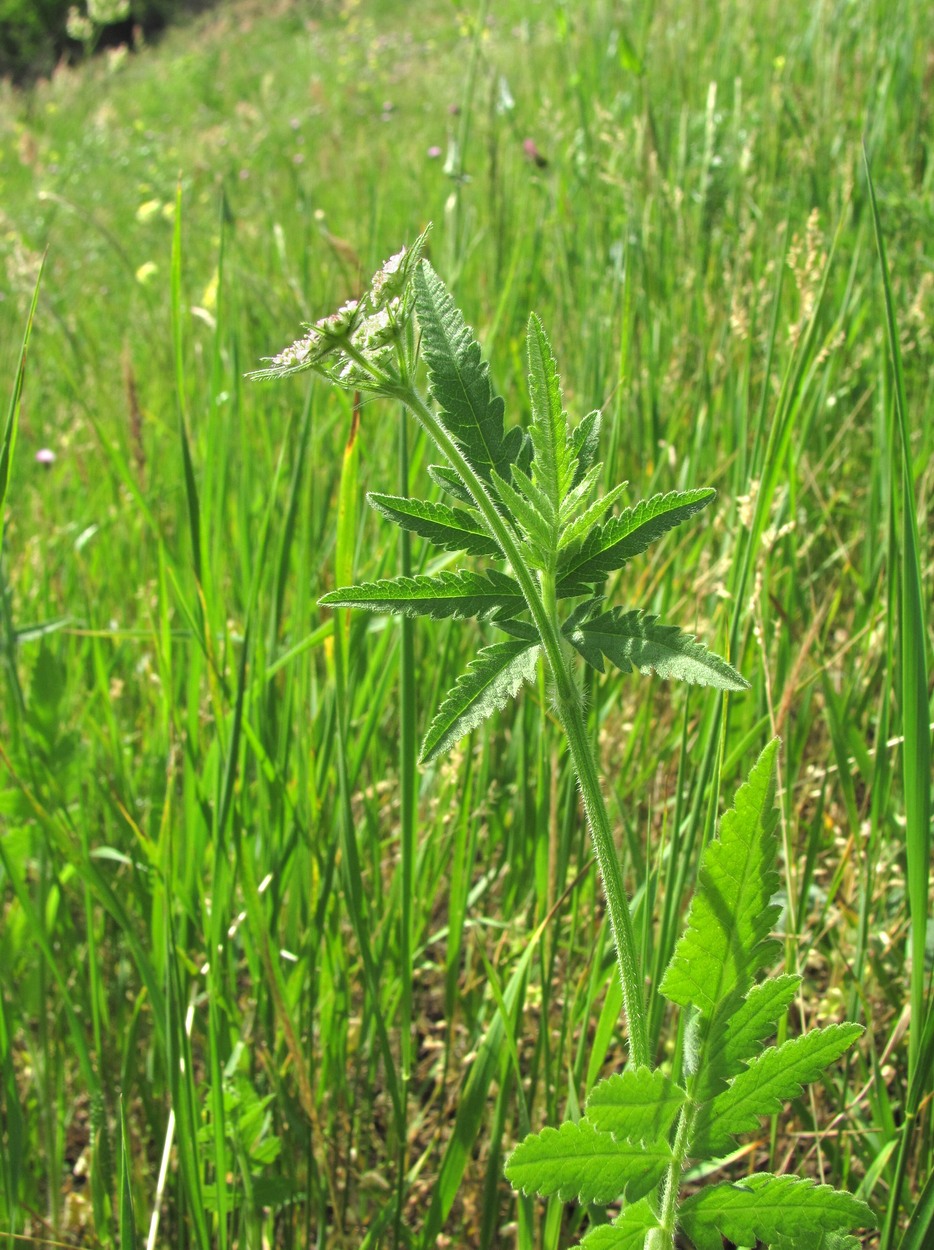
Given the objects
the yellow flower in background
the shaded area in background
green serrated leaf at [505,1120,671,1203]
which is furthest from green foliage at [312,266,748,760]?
the shaded area in background

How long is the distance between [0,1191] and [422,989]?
1.80ft

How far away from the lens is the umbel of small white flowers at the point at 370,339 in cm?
53

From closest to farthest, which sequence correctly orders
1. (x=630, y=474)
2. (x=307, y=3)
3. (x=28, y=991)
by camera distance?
1. (x=28, y=991)
2. (x=630, y=474)
3. (x=307, y=3)

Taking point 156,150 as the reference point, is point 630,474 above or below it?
below

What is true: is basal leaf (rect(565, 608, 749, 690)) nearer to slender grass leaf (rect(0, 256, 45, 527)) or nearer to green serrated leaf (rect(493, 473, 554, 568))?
green serrated leaf (rect(493, 473, 554, 568))

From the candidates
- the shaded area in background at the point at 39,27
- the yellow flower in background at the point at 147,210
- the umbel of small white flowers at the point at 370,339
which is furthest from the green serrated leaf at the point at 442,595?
the shaded area in background at the point at 39,27

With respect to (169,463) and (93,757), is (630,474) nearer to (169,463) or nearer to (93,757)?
(93,757)

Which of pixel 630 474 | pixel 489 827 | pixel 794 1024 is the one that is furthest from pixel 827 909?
pixel 630 474

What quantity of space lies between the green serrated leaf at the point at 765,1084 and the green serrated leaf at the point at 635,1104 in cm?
2

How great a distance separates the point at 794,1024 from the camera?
3.59 ft

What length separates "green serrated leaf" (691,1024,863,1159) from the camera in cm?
54

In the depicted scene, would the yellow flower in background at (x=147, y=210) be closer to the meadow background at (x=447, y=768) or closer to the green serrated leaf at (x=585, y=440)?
the meadow background at (x=447, y=768)

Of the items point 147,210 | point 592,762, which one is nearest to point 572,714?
point 592,762

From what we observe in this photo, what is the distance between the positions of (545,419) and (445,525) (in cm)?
9
